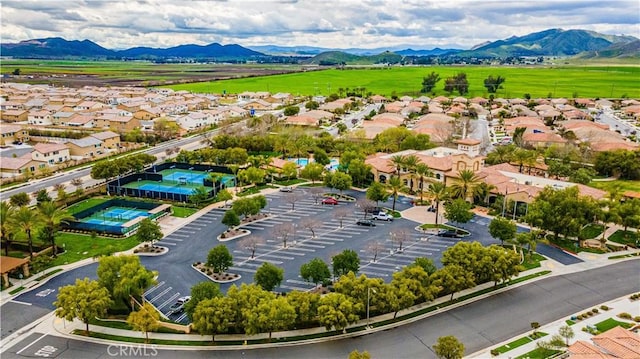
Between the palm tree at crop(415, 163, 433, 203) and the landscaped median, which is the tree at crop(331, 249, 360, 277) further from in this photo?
the palm tree at crop(415, 163, 433, 203)

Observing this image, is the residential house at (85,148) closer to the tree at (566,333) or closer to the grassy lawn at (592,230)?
the grassy lawn at (592,230)

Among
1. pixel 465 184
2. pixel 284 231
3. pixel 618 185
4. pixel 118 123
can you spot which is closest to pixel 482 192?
pixel 465 184

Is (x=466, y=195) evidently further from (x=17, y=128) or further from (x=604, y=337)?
(x=17, y=128)

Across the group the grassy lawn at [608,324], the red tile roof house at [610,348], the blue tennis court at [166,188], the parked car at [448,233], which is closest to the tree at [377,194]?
the parked car at [448,233]

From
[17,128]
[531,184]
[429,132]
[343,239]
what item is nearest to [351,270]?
[343,239]

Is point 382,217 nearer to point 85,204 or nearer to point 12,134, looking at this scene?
point 85,204

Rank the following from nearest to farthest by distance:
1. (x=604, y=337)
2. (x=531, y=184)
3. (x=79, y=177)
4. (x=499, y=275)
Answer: (x=604, y=337) < (x=499, y=275) < (x=531, y=184) < (x=79, y=177)
